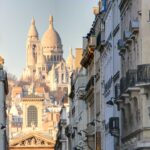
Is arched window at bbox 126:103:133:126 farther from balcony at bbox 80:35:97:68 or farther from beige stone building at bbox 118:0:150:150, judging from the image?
balcony at bbox 80:35:97:68

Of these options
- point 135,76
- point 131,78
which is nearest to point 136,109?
point 131,78

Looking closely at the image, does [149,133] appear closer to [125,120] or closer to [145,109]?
[145,109]

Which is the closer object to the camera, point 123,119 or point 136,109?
point 136,109

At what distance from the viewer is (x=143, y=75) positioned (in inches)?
1177

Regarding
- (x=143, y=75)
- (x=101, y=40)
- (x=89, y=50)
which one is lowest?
(x=143, y=75)

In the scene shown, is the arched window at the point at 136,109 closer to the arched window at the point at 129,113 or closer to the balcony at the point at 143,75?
the arched window at the point at 129,113

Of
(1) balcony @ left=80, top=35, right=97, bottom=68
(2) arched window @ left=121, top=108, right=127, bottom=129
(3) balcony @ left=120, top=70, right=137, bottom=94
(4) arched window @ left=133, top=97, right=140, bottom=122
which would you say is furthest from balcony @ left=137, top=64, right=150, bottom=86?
(1) balcony @ left=80, top=35, right=97, bottom=68

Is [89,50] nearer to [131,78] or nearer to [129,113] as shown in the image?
[129,113]

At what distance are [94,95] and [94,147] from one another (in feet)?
9.37

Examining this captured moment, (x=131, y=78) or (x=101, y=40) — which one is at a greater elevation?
(x=101, y=40)

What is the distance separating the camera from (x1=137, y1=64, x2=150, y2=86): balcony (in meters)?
29.8

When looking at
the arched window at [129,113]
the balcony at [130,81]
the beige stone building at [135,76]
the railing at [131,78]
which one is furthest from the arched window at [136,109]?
the arched window at [129,113]

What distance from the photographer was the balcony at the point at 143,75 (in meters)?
29.8

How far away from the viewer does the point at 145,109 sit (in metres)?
30.6
